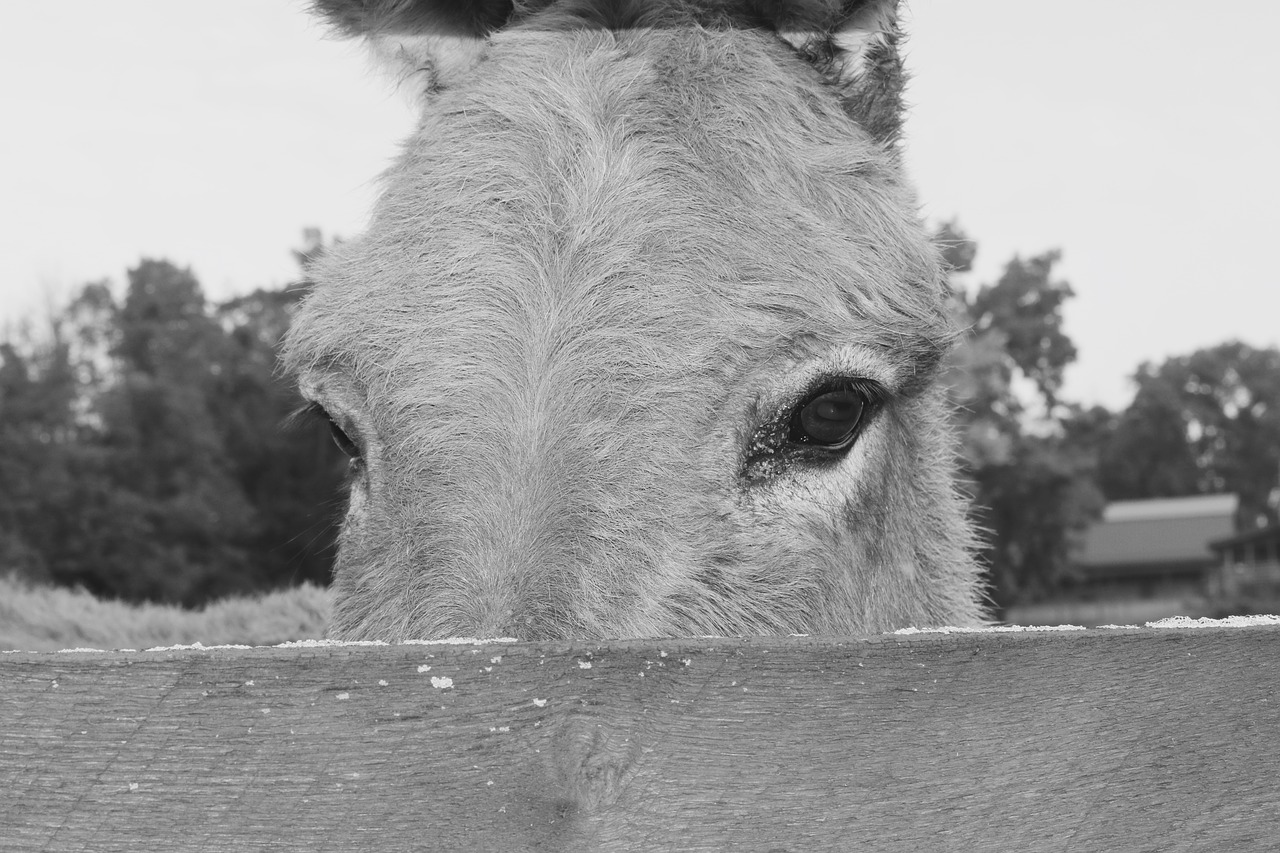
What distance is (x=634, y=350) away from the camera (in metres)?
2.51

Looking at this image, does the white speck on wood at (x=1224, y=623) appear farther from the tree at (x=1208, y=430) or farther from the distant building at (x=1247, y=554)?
the tree at (x=1208, y=430)

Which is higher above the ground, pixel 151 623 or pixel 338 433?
pixel 338 433

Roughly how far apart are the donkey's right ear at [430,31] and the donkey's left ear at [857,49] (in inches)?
39.2

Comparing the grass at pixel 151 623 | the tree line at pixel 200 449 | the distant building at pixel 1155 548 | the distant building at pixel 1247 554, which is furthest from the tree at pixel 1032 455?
the grass at pixel 151 623

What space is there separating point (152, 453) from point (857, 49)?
45.3m

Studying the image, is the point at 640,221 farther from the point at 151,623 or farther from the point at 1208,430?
the point at 1208,430

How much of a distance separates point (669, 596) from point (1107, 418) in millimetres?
95642

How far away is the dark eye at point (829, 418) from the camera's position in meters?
2.65

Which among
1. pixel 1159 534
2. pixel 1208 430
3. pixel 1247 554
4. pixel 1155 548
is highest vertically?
pixel 1208 430

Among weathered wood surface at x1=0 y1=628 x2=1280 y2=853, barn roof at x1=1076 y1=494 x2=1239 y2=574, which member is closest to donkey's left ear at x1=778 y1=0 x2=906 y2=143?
weathered wood surface at x1=0 y1=628 x2=1280 y2=853

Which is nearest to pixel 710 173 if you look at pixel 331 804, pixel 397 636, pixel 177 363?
pixel 397 636

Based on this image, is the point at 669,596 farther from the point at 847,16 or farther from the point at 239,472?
the point at 239,472

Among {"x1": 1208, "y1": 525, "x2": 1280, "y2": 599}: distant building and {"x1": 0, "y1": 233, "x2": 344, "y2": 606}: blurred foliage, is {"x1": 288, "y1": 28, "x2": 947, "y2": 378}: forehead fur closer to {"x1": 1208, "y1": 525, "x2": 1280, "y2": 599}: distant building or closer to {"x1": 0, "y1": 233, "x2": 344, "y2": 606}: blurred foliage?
{"x1": 0, "y1": 233, "x2": 344, "y2": 606}: blurred foliage

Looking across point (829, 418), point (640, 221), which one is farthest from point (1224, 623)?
point (640, 221)
